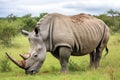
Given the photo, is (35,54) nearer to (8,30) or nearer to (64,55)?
(64,55)

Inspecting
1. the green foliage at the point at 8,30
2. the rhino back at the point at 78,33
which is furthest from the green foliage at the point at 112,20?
the rhino back at the point at 78,33

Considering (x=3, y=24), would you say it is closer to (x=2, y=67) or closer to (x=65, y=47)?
(x=2, y=67)

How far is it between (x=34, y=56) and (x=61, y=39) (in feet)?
3.35

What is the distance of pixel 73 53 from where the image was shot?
12.4 m

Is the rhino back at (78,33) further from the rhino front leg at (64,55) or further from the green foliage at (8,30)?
the green foliage at (8,30)

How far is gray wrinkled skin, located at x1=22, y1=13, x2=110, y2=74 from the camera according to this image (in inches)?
441

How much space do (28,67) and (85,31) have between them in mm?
2510

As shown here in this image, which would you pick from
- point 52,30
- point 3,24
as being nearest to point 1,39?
point 3,24

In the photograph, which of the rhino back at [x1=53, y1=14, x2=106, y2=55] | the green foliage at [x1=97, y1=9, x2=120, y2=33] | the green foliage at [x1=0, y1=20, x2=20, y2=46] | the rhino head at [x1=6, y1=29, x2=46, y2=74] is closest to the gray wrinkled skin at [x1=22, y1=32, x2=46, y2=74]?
the rhino head at [x1=6, y1=29, x2=46, y2=74]

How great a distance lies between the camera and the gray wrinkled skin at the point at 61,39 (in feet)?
36.7

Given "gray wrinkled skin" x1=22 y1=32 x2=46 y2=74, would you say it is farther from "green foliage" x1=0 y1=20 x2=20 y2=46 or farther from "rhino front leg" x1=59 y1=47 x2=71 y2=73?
"green foliage" x1=0 y1=20 x2=20 y2=46

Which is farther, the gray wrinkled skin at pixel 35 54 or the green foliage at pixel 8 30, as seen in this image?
the green foliage at pixel 8 30

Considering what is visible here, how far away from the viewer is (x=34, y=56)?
11.1 meters

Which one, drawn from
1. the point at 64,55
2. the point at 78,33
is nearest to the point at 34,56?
the point at 64,55
